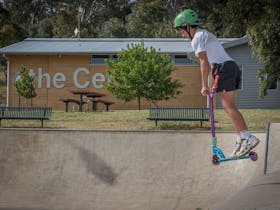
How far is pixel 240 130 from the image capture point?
654 centimetres

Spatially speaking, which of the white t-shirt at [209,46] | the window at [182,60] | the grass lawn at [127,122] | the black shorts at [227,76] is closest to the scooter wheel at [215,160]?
the black shorts at [227,76]

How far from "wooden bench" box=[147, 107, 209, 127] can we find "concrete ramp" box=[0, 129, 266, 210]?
11.3 meters

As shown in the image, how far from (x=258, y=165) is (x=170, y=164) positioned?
130 cm

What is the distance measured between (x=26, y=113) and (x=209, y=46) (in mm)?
16153

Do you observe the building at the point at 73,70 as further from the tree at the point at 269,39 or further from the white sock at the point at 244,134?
the white sock at the point at 244,134

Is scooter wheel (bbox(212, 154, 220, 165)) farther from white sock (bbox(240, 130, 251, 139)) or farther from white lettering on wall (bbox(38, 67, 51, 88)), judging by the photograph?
white lettering on wall (bbox(38, 67, 51, 88))

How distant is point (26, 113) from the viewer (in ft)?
71.1

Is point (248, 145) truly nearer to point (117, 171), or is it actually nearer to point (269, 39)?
point (117, 171)

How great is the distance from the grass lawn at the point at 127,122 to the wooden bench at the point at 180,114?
0.96 ft

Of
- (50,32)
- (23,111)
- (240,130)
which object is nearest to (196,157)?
(240,130)

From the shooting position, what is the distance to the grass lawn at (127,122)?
20.3m

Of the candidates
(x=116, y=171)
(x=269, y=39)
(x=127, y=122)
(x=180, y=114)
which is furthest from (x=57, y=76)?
(x=116, y=171)

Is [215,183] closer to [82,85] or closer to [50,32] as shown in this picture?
[82,85]

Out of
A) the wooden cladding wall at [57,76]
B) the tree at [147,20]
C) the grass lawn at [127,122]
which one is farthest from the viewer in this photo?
the tree at [147,20]
